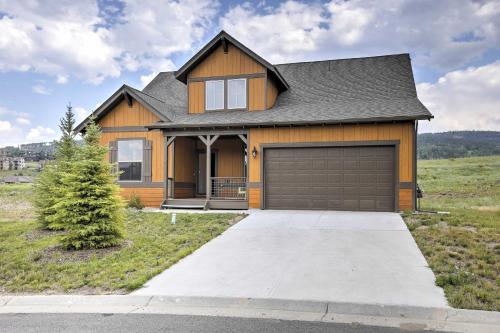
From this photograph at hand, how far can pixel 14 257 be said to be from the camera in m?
8.38

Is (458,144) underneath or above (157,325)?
above

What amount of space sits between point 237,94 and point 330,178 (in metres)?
5.30

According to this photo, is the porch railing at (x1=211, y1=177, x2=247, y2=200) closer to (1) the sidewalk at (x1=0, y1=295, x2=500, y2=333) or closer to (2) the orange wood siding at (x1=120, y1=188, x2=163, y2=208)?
(2) the orange wood siding at (x1=120, y1=188, x2=163, y2=208)

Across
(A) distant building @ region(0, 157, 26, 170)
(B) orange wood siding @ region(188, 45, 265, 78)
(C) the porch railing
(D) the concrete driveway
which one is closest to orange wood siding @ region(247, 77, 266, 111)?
(B) orange wood siding @ region(188, 45, 265, 78)

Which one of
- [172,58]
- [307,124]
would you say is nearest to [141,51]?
[172,58]

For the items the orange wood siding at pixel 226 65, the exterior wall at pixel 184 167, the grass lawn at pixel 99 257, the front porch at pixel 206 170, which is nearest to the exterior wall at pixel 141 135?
the front porch at pixel 206 170

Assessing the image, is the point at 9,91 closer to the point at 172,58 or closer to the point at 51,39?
the point at 51,39

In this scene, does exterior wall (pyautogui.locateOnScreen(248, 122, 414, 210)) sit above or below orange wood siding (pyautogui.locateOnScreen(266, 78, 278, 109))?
below

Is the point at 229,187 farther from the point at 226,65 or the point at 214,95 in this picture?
the point at 226,65

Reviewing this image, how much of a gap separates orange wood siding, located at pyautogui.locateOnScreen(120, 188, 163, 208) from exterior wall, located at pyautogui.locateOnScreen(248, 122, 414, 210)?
377 cm

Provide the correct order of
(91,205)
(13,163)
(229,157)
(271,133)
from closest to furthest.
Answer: (91,205)
(271,133)
(229,157)
(13,163)

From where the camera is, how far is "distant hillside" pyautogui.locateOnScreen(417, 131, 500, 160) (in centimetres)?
6538

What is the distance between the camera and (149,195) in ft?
53.4

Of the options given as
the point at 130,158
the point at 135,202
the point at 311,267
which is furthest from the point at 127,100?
the point at 311,267
